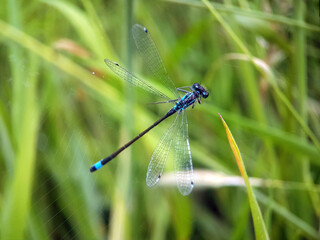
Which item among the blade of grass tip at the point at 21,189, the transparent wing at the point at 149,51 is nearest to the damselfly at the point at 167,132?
the transparent wing at the point at 149,51

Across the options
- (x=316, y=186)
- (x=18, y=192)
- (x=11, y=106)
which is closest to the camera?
(x=18, y=192)

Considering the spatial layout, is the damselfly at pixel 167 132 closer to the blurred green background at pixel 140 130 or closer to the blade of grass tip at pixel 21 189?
the blurred green background at pixel 140 130

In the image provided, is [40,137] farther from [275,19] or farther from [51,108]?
[275,19]

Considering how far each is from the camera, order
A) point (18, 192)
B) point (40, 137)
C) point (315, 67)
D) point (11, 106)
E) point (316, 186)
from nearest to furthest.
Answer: point (18, 192)
point (316, 186)
point (11, 106)
point (40, 137)
point (315, 67)

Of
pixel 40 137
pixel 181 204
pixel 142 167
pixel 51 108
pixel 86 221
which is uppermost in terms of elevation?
pixel 51 108

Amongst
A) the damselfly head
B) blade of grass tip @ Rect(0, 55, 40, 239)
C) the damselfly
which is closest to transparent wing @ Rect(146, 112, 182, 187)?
the damselfly

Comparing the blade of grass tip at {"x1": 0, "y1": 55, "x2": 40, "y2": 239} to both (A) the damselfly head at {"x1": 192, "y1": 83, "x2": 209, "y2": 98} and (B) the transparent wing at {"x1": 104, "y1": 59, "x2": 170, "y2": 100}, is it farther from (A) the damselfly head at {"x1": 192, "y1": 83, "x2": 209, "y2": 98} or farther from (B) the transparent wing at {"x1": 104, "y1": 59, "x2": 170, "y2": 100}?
(A) the damselfly head at {"x1": 192, "y1": 83, "x2": 209, "y2": 98}

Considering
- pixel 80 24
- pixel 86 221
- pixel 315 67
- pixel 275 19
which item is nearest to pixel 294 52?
pixel 275 19

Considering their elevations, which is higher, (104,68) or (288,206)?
(104,68)

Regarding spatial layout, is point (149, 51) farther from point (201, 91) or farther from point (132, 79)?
point (201, 91)
